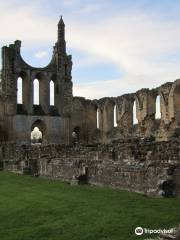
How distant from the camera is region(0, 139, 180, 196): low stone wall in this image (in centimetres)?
1112

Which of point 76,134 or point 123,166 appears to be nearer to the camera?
point 123,166

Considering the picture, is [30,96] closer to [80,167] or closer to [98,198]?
[80,167]

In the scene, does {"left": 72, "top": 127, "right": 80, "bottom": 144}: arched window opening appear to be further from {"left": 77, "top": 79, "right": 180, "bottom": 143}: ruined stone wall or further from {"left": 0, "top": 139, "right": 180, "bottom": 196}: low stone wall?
{"left": 0, "top": 139, "right": 180, "bottom": 196}: low stone wall

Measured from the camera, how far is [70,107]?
135ft

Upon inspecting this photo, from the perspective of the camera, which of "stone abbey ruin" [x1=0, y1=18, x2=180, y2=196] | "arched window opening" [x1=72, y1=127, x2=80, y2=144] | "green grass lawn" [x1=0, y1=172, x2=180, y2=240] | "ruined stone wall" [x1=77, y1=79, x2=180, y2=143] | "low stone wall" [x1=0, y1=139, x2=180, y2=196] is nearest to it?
"green grass lawn" [x1=0, y1=172, x2=180, y2=240]

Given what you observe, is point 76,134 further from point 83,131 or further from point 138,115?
point 138,115

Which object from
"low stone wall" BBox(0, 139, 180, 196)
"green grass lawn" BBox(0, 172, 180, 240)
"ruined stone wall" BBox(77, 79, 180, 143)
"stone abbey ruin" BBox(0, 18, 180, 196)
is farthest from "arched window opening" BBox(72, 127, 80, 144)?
"green grass lawn" BBox(0, 172, 180, 240)

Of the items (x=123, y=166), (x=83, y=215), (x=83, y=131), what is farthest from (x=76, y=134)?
(x=83, y=215)

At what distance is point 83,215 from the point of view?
8797 mm

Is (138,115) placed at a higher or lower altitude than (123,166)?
higher

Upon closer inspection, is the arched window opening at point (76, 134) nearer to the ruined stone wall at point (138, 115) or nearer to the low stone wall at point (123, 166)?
the ruined stone wall at point (138, 115)

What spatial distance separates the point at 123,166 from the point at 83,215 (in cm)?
412

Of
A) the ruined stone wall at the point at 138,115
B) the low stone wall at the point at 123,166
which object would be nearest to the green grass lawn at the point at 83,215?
the low stone wall at the point at 123,166

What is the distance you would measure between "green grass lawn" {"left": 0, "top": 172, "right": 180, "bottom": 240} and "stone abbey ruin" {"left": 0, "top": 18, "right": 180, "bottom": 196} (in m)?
0.98
